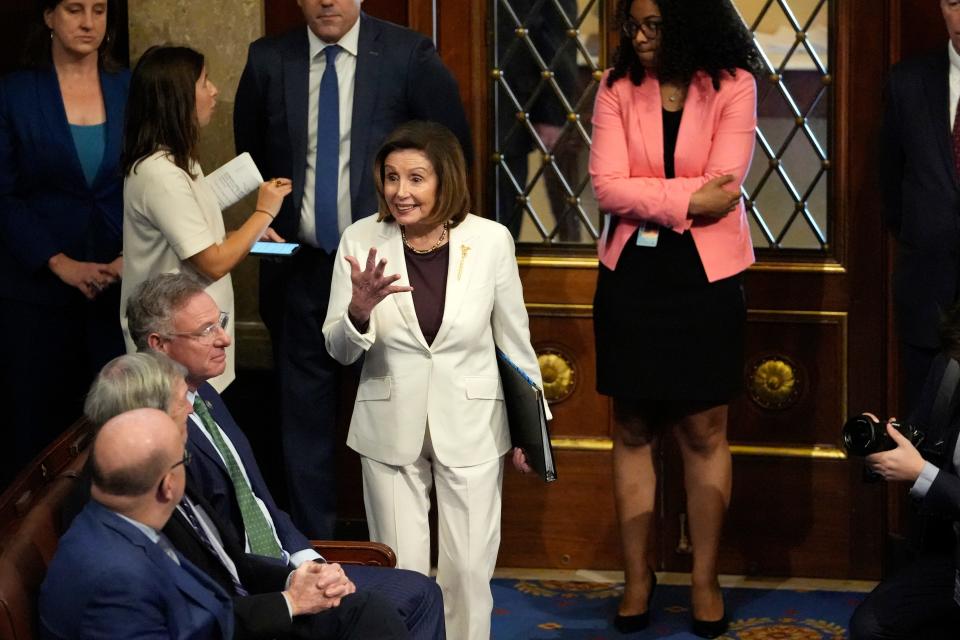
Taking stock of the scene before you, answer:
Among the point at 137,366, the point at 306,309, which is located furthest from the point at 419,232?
the point at 137,366

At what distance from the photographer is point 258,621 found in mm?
3115

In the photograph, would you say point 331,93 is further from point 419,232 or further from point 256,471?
point 256,471

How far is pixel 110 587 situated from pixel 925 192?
2624mm

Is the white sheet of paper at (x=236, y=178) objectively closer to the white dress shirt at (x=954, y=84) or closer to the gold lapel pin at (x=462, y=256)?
the gold lapel pin at (x=462, y=256)

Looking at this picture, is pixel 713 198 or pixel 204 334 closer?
pixel 204 334

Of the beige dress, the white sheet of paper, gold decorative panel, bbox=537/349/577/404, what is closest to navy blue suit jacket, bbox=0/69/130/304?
the beige dress

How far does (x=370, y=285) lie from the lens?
3738 mm

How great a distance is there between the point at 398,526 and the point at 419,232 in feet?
2.44

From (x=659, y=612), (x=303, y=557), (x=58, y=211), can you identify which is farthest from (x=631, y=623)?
(x=58, y=211)

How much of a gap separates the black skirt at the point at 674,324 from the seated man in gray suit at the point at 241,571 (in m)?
Result: 1.35

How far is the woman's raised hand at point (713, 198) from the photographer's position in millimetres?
4281

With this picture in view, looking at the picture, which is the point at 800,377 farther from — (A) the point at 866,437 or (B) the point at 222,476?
(B) the point at 222,476

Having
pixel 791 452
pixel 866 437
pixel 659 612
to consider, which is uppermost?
pixel 866 437

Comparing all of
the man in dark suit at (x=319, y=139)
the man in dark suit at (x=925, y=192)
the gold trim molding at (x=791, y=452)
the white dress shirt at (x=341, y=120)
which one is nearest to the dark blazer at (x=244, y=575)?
the man in dark suit at (x=319, y=139)
